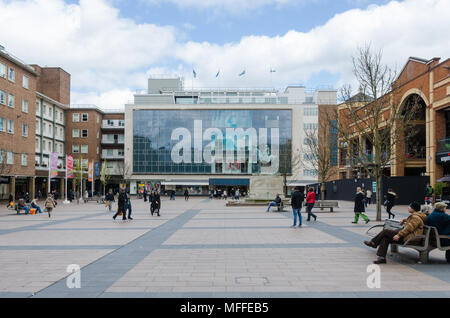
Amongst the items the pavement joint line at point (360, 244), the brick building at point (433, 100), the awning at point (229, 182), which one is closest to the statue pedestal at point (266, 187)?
the brick building at point (433, 100)

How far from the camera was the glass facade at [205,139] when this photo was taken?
268 feet

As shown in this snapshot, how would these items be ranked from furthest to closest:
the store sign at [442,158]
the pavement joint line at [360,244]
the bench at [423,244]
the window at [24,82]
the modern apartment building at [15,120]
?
1. the window at [24,82]
2. the modern apartment building at [15,120]
3. the store sign at [442,158]
4. the bench at [423,244]
5. the pavement joint line at [360,244]

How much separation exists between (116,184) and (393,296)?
83.9 m

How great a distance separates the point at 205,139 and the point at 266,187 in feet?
157

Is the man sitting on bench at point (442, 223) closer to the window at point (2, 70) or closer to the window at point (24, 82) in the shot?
the window at point (2, 70)

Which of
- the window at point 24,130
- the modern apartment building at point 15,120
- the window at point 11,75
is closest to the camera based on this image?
the modern apartment building at point 15,120

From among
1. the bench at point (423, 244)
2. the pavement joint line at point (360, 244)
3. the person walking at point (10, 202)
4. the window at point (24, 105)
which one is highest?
the window at point (24, 105)

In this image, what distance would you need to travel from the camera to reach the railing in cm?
3066

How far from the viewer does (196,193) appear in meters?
81.4

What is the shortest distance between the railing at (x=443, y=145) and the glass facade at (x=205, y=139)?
4969 cm

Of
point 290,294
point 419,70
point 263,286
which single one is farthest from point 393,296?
point 419,70

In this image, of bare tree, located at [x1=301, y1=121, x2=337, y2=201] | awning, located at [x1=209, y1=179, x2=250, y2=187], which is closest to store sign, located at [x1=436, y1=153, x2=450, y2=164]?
bare tree, located at [x1=301, y1=121, x2=337, y2=201]

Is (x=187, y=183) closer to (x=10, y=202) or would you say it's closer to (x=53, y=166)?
(x=53, y=166)

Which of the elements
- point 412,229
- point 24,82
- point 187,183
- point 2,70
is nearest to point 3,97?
point 2,70
